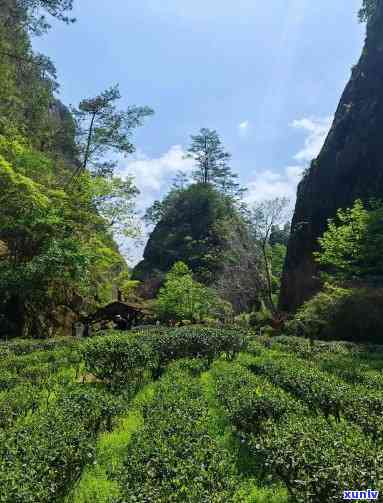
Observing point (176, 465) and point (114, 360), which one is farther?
point (114, 360)

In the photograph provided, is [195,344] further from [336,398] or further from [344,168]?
[344,168]

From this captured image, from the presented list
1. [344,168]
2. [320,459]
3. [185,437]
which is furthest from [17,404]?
[344,168]

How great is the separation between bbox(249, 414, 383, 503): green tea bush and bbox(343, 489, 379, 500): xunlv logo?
0.05m

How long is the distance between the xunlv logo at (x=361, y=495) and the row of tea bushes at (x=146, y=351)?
24.4 ft

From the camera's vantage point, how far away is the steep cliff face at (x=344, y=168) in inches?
1171

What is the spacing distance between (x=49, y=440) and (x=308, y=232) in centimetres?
3203

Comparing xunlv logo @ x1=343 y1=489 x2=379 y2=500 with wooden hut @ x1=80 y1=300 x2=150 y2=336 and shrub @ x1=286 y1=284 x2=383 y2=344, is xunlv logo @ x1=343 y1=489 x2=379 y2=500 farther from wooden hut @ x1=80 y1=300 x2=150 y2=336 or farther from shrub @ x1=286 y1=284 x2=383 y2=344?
wooden hut @ x1=80 y1=300 x2=150 y2=336

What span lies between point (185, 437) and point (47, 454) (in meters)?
1.84

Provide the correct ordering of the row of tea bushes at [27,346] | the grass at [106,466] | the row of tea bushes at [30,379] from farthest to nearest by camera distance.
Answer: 1. the row of tea bushes at [27,346]
2. the row of tea bushes at [30,379]
3. the grass at [106,466]

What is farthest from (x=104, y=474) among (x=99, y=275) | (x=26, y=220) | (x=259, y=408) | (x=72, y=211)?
(x=99, y=275)

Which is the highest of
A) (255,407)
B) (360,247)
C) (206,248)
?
(206,248)

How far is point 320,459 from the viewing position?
12.8ft

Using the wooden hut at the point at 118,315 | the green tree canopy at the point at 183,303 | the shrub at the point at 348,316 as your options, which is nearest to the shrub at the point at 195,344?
the shrub at the point at 348,316

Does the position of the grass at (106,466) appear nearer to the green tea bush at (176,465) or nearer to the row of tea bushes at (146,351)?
the green tea bush at (176,465)
